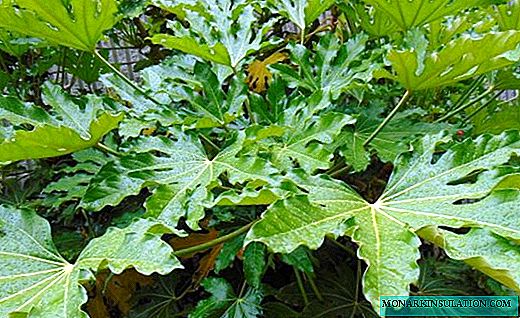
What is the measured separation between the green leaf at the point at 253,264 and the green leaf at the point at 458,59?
314 millimetres

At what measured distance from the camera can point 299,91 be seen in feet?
3.22

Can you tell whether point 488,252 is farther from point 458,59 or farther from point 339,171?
point 339,171

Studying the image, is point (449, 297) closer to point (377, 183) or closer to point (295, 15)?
point (377, 183)

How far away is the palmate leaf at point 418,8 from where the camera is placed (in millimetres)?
904

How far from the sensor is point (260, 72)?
1285 millimetres

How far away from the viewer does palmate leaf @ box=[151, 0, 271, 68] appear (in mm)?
886

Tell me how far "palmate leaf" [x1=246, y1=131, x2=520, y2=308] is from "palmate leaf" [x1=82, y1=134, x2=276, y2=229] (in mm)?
92

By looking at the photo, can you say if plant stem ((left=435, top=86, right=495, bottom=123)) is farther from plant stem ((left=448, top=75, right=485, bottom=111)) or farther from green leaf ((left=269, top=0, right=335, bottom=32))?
green leaf ((left=269, top=0, right=335, bottom=32))

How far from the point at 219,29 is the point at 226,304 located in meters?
0.43

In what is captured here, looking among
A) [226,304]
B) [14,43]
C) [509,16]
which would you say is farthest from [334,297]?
[14,43]

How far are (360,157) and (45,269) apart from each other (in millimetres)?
452

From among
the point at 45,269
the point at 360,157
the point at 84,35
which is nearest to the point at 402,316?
the point at 360,157

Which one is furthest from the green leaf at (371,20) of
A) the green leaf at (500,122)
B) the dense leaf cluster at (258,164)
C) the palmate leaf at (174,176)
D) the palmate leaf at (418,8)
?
the palmate leaf at (174,176)

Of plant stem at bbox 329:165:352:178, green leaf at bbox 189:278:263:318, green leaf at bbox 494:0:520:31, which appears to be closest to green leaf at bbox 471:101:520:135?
green leaf at bbox 494:0:520:31
